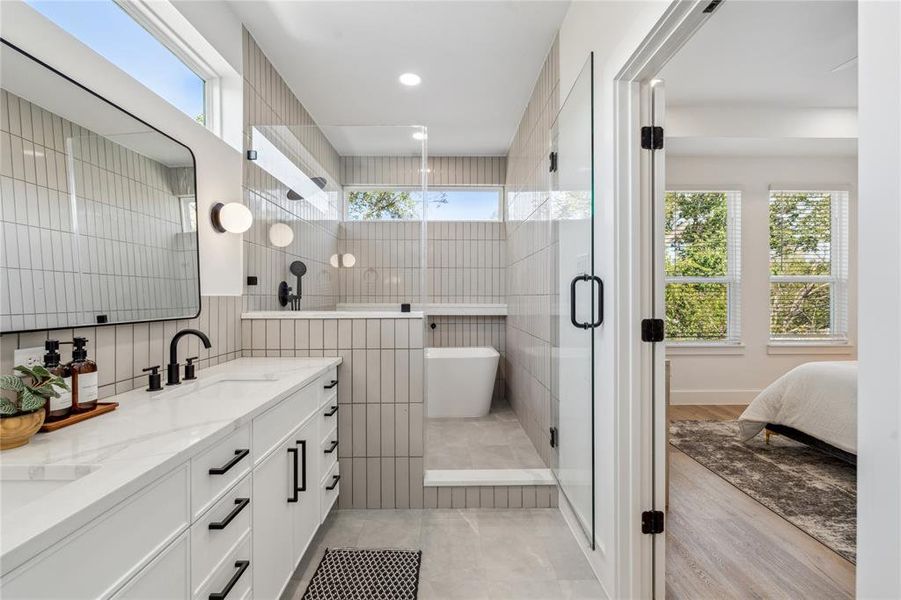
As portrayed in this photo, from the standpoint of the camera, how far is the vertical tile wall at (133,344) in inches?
47.3

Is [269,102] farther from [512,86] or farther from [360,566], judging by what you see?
[360,566]

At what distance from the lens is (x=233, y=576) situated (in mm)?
1160

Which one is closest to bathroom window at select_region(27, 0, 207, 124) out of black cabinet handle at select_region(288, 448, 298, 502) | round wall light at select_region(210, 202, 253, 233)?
round wall light at select_region(210, 202, 253, 233)

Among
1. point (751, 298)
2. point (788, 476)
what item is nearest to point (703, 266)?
point (751, 298)

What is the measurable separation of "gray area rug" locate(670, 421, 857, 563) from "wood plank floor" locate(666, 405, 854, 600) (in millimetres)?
102

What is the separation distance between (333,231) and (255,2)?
1212mm

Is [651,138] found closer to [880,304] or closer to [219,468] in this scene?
[880,304]

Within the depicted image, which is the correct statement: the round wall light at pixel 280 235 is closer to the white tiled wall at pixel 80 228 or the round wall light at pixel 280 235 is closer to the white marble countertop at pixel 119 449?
the white tiled wall at pixel 80 228

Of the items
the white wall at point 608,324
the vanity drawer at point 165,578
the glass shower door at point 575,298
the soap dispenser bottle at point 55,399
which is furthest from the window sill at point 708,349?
the soap dispenser bottle at point 55,399

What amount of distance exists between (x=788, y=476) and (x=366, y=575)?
2573 mm

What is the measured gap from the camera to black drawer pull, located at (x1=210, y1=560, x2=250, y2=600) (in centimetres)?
106

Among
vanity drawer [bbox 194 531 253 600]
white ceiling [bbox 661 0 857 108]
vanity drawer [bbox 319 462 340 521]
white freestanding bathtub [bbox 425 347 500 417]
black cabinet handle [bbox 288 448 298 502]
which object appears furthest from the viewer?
white freestanding bathtub [bbox 425 347 500 417]

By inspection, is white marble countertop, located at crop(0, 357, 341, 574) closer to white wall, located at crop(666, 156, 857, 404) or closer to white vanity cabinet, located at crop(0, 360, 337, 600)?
white vanity cabinet, located at crop(0, 360, 337, 600)

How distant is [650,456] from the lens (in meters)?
1.59
